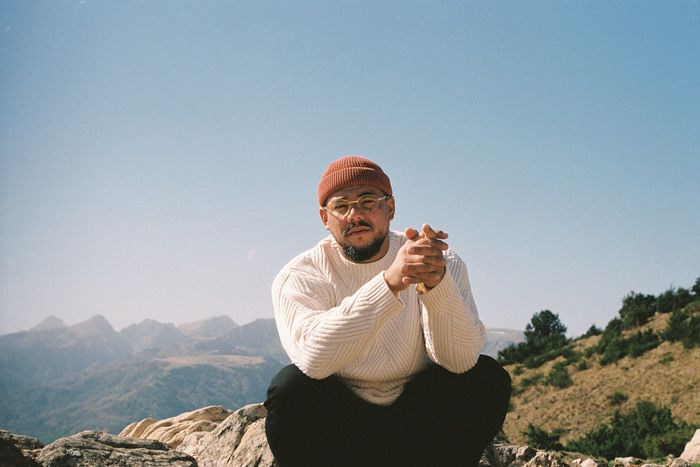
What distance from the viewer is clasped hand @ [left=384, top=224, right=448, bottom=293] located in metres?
2.29

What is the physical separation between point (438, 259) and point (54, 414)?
709 feet

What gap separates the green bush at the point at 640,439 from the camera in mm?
9445

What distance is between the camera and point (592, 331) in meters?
31.7

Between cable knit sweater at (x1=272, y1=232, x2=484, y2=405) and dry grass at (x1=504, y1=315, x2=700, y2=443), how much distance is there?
16115mm

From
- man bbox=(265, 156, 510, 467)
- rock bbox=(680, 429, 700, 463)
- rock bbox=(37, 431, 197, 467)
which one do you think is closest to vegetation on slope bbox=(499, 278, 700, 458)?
rock bbox=(680, 429, 700, 463)

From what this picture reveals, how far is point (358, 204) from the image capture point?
290cm

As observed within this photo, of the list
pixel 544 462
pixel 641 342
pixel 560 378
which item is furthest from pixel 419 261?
pixel 641 342

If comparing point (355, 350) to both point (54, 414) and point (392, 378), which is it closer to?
point (392, 378)

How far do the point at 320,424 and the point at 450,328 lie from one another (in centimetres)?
74

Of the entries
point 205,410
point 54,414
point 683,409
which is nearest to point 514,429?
point 683,409

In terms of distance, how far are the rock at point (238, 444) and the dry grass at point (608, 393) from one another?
603 inches

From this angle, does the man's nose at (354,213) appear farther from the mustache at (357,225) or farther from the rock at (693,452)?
the rock at (693,452)

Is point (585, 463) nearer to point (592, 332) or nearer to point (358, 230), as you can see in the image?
point (358, 230)

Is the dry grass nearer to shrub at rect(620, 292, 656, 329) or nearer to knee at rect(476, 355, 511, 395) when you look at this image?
shrub at rect(620, 292, 656, 329)
